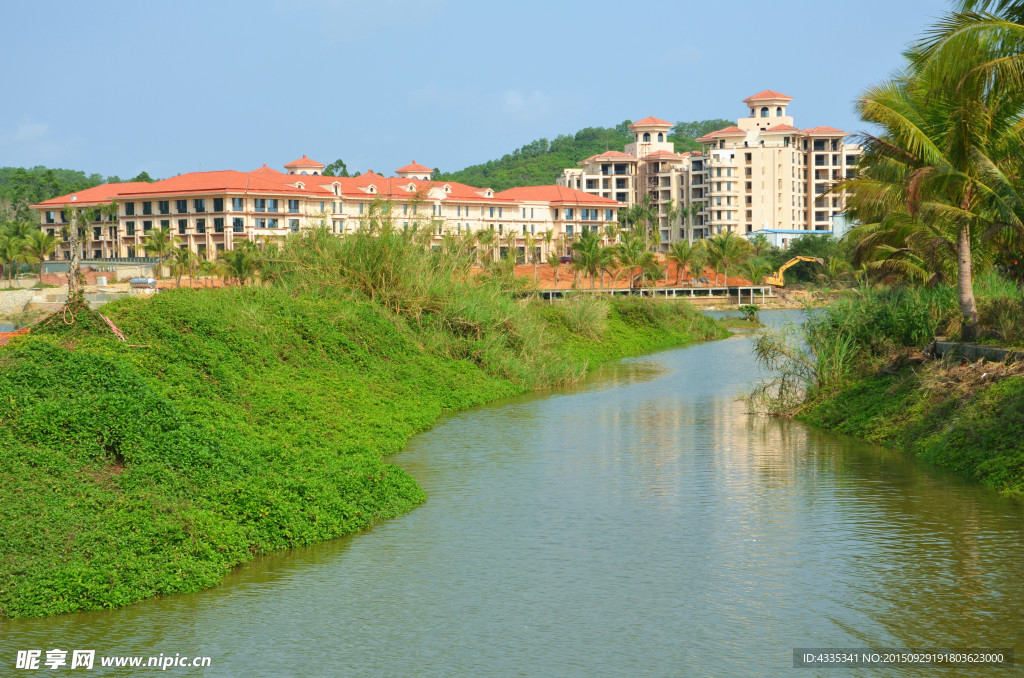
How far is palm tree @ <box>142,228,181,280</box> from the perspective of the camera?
81.0 meters

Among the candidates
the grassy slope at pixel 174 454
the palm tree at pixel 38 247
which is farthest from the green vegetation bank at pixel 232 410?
the palm tree at pixel 38 247

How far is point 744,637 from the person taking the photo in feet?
31.2

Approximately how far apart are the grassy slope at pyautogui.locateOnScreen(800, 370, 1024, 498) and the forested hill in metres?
123

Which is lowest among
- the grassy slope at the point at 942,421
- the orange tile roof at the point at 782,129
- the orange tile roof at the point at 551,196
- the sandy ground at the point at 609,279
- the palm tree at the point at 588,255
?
the grassy slope at the point at 942,421

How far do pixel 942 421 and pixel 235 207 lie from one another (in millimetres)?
77668

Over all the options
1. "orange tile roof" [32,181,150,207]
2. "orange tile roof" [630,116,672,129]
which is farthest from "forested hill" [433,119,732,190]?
"orange tile roof" [32,181,150,207]

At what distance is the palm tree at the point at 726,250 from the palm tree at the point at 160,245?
43.9m

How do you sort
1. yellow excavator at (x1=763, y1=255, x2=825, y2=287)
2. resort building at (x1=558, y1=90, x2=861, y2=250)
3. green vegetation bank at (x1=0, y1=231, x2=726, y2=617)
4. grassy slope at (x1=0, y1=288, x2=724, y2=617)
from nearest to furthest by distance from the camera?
grassy slope at (x1=0, y1=288, x2=724, y2=617)
green vegetation bank at (x1=0, y1=231, x2=726, y2=617)
yellow excavator at (x1=763, y1=255, x2=825, y2=287)
resort building at (x1=558, y1=90, x2=861, y2=250)

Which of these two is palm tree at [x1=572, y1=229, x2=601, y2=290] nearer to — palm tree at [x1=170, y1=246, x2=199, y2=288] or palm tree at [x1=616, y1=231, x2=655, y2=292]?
palm tree at [x1=616, y1=231, x2=655, y2=292]

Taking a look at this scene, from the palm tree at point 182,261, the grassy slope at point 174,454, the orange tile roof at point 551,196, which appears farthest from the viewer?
the orange tile roof at point 551,196

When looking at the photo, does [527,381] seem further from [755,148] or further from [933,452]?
[755,148]

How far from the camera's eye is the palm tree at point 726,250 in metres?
84.3

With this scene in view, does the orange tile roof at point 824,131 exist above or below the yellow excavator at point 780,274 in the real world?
above

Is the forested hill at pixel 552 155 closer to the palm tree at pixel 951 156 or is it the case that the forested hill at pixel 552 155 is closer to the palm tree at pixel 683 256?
the palm tree at pixel 683 256
